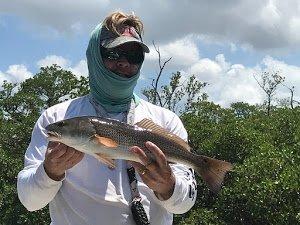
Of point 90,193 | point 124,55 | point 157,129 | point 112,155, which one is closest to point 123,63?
point 124,55

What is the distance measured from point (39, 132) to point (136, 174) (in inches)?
21.0

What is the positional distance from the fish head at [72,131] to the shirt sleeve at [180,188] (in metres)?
0.47

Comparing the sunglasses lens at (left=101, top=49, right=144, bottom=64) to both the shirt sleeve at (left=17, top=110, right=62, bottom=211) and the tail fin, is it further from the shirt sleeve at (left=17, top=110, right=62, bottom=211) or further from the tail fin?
the tail fin

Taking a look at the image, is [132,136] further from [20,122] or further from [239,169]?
[20,122]

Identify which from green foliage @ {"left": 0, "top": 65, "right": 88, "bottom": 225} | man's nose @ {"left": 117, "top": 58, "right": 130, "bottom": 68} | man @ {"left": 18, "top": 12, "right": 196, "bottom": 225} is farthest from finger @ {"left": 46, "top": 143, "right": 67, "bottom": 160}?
green foliage @ {"left": 0, "top": 65, "right": 88, "bottom": 225}

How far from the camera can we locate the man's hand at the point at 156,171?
2615 millimetres

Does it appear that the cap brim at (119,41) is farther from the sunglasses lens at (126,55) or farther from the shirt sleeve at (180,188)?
the shirt sleeve at (180,188)

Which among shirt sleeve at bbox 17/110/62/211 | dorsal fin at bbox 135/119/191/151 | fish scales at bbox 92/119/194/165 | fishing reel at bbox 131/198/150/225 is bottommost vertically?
fishing reel at bbox 131/198/150/225

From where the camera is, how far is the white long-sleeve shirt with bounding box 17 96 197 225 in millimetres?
2727

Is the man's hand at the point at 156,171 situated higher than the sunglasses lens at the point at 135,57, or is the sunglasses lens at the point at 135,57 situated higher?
the sunglasses lens at the point at 135,57

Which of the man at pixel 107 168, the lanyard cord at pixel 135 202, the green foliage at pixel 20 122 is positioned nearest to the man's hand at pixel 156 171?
the man at pixel 107 168

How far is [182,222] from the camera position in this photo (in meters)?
12.1

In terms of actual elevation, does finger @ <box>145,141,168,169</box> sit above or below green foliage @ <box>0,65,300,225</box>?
below

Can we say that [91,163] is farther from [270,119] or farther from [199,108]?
[199,108]
